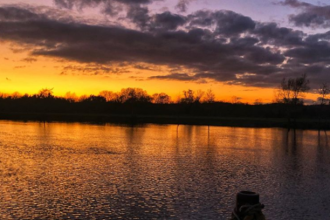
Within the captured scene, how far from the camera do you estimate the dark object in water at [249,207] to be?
4715 mm

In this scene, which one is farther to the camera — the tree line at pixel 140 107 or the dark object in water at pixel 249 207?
the tree line at pixel 140 107

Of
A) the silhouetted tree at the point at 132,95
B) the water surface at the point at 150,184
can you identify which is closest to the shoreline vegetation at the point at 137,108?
the silhouetted tree at the point at 132,95

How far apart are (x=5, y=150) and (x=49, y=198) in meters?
13.3

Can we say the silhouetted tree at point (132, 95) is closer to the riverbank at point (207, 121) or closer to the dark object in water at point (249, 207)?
the riverbank at point (207, 121)

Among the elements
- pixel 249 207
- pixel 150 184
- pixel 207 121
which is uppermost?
pixel 249 207

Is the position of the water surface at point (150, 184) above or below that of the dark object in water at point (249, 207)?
below

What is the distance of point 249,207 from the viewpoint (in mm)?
4719

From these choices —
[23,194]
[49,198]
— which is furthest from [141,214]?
[23,194]

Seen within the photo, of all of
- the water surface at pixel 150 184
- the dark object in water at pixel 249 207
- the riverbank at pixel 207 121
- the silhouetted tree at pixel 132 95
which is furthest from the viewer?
the silhouetted tree at pixel 132 95

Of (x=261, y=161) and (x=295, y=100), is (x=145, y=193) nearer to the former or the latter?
(x=261, y=161)

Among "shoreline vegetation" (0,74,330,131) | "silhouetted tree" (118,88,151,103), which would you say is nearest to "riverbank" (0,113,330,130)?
"shoreline vegetation" (0,74,330,131)

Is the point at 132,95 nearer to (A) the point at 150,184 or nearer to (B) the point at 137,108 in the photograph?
(B) the point at 137,108

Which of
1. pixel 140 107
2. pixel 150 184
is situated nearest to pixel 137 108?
pixel 140 107

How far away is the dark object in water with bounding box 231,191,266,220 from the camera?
471cm
